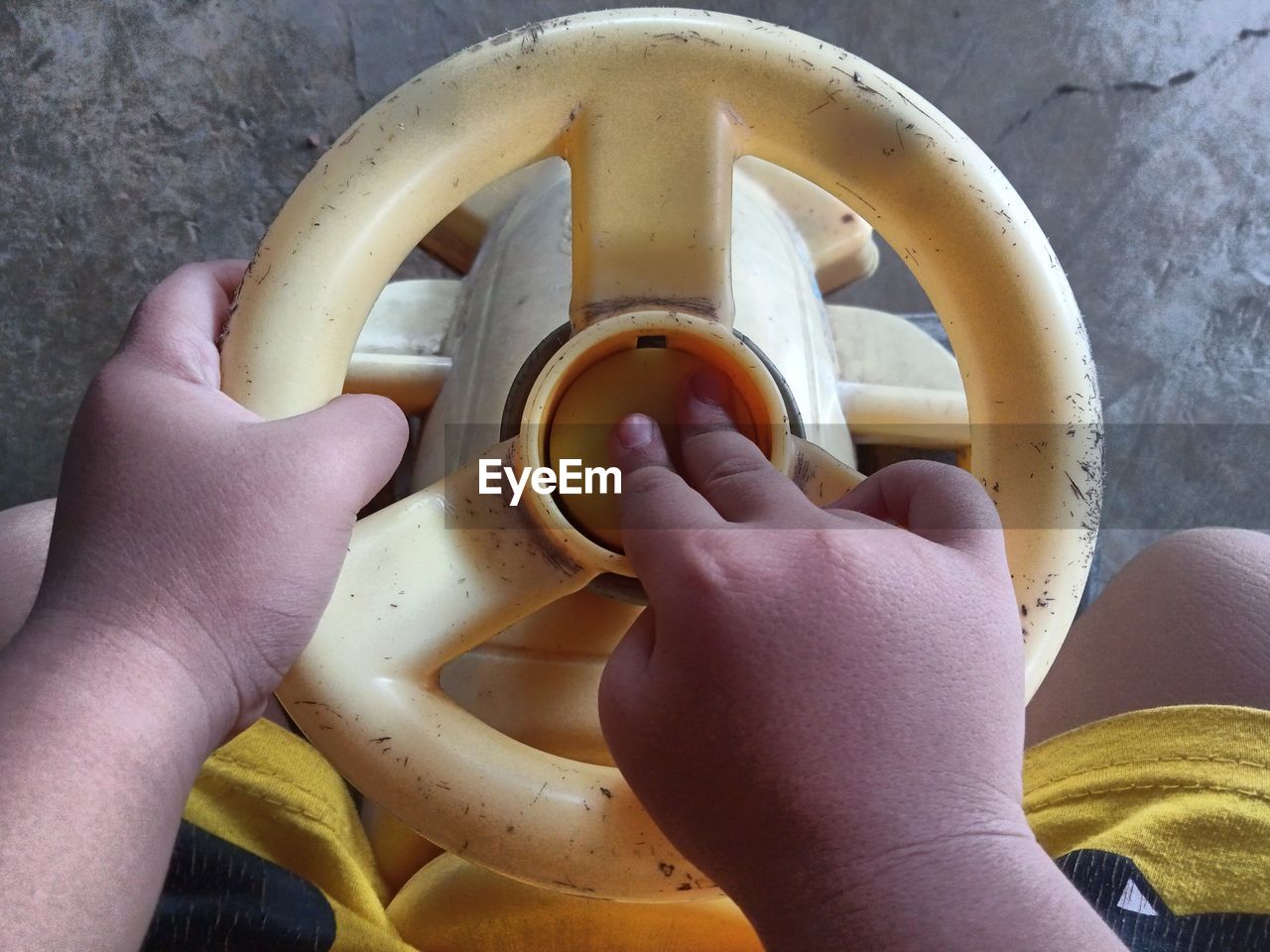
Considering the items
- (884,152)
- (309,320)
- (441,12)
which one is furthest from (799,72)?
(441,12)

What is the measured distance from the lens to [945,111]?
117cm

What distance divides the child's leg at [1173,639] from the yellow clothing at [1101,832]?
0.04 metres

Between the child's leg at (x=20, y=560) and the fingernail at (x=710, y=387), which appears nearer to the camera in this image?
the fingernail at (x=710, y=387)

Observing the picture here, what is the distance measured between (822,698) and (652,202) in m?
0.24

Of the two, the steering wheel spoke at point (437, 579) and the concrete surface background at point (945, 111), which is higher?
the concrete surface background at point (945, 111)

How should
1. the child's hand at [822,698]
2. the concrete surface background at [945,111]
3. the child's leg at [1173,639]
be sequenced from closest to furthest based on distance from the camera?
the child's hand at [822,698]
the child's leg at [1173,639]
the concrete surface background at [945,111]

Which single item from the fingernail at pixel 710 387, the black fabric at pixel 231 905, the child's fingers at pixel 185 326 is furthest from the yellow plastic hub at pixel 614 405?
the black fabric at pixel 231 905

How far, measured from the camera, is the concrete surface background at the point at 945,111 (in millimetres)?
1078

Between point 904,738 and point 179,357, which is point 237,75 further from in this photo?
point 904,738

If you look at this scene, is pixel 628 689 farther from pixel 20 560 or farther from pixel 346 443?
pixel 20 560

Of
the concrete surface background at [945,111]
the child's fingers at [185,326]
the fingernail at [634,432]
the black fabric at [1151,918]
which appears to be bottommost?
the black fabric at [1151,918]

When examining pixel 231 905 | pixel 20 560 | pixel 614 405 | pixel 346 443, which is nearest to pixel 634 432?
pixel 614 405

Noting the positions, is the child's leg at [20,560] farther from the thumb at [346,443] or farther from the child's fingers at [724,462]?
the child's fingers at [724,462]

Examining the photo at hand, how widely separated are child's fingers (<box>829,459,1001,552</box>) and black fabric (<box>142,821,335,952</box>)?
347 mm
